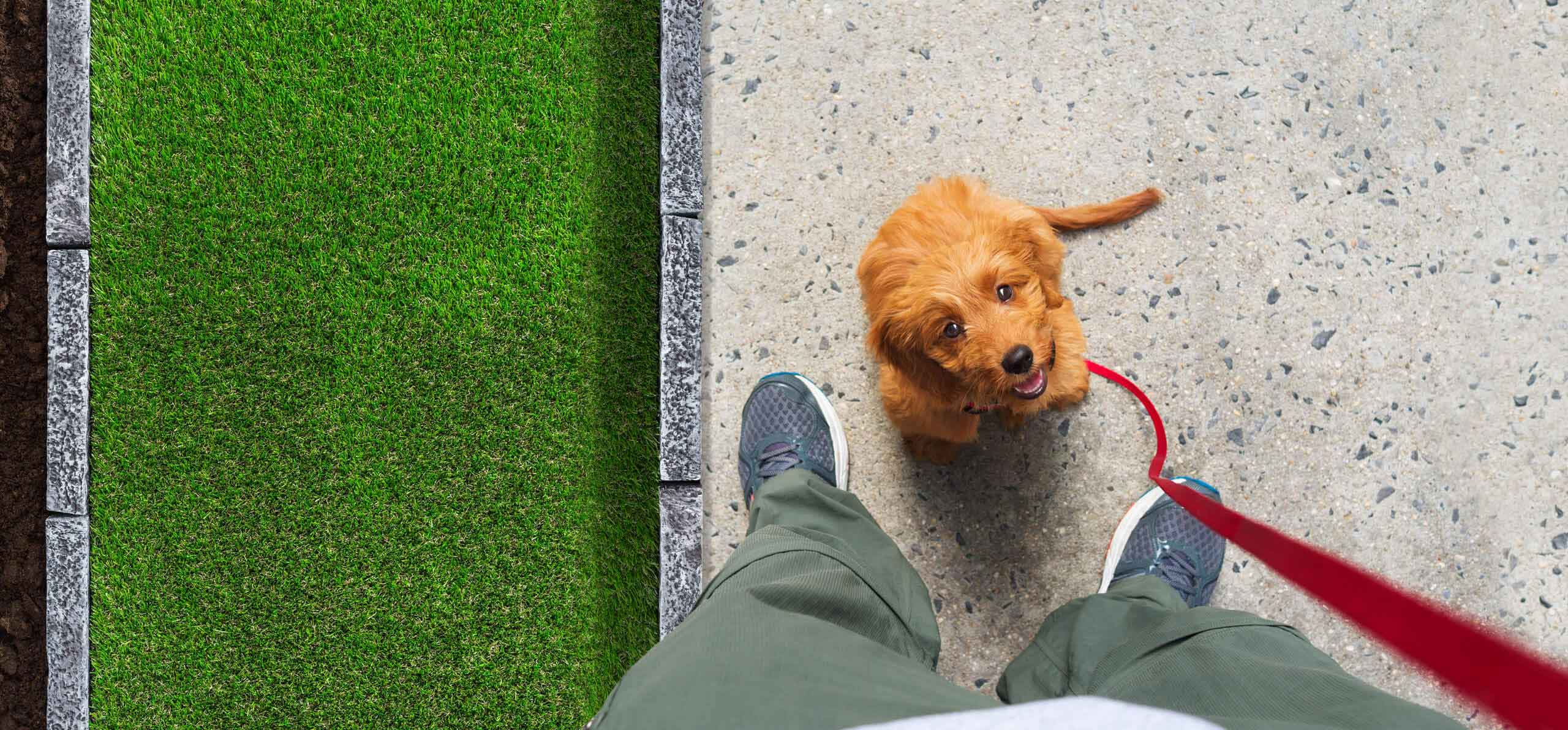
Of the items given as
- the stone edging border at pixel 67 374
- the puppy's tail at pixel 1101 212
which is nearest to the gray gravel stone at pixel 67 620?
the stone edging border at pixel 67 374

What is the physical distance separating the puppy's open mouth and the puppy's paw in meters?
0.65

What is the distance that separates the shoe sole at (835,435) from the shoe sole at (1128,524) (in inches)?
30.7

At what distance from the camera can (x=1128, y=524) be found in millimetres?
2217

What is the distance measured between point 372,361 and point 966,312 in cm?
182

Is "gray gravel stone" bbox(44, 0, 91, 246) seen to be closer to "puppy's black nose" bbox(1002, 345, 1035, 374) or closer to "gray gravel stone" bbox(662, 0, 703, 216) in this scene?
"gray gravel stone" bbox(662, 0, 703, 216)

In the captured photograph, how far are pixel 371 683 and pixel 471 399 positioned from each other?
0.92m

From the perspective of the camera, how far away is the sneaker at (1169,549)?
2170mm

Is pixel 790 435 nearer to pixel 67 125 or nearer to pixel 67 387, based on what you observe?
pixel 67 387

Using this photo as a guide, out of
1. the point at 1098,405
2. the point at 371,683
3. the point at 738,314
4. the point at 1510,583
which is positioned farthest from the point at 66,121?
the point at 1510,583

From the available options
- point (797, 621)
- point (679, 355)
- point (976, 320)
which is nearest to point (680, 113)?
point (679, 355)

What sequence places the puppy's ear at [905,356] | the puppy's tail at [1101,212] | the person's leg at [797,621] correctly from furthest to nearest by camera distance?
the puppy's tail at [1101,212]
the puppy's ear at [905,356]
the person's leg at [797,621]

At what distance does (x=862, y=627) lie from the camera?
1617mm

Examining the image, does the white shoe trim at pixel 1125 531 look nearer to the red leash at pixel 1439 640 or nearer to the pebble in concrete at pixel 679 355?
the pebble in concrete at pixel 679 355

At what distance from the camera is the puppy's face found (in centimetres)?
147
